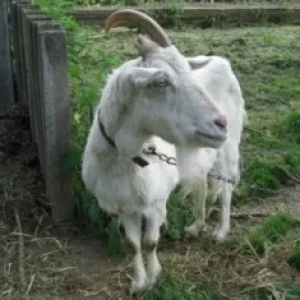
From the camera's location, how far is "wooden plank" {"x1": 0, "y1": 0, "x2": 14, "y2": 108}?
7.54 m

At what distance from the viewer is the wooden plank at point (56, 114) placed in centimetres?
497

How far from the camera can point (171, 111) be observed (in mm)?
3770

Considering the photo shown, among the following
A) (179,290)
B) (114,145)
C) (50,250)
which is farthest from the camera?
(50,250)

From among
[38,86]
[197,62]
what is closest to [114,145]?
[197,62]

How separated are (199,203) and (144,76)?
1763 millimetres

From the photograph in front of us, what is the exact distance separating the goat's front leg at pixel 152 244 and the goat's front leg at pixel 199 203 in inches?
27.9

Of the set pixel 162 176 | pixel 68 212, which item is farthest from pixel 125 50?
pixel 162 176

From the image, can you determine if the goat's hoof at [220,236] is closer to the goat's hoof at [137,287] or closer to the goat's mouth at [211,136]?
the goat's hoof at [137,287]

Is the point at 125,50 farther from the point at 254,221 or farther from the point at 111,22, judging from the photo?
the point at 111,22

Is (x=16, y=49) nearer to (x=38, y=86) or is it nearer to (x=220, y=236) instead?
(x=38, y=86)

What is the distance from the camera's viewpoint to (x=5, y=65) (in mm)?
7547

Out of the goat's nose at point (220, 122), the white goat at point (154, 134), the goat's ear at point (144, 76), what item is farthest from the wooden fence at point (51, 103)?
the goat's nose at point (220, 122)

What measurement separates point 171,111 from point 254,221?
6.18 feet

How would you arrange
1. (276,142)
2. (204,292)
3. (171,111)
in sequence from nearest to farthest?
(171,111) → (204,292) → (276,142)
